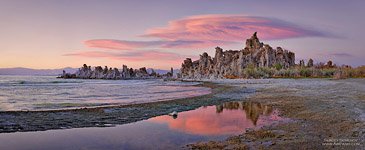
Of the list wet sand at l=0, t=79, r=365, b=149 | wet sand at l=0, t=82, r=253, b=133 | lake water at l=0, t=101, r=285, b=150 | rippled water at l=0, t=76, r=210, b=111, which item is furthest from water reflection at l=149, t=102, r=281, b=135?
rippled water at l=0, t=76, r=210, b=111

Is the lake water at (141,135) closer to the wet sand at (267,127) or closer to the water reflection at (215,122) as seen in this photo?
the water reflection at (215,122)

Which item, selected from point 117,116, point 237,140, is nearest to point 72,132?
point 117,116

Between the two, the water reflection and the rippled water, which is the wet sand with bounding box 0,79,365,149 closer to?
the water reflection

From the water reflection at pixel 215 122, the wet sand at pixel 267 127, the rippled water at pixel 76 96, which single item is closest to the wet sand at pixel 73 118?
the wet sand at pixel 267 127

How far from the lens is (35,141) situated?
11.7 metres

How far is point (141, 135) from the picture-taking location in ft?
42.0

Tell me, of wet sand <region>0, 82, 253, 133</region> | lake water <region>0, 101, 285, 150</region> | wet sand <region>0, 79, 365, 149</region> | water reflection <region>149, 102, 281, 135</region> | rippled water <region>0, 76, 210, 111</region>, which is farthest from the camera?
rippled water <region>0, 76, 210, 111</region>

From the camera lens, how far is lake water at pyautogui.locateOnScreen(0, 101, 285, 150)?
36.3 feet

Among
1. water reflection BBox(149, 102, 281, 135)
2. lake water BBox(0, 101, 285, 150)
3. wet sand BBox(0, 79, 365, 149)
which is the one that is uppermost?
wet sand BBox(0, 79, 365, 149)

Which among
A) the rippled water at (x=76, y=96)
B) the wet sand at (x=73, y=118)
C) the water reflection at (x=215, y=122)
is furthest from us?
the rippled water at (x=76, y=96)

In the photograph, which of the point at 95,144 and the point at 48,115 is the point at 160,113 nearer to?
the point at 48,115

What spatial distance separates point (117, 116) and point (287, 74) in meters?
104

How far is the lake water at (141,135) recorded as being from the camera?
11.1m

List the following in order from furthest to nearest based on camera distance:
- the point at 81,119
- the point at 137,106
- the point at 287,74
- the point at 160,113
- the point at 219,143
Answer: the point at 287,74 → the point at 137,106 → the point at 160,113 → the point at 81,119 → the point at 219,143
